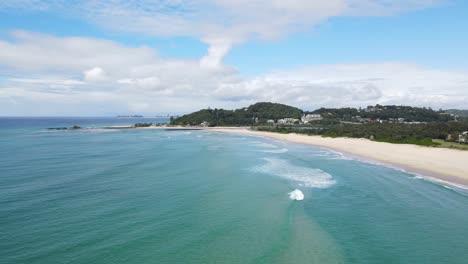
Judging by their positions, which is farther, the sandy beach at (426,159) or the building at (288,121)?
the building at (288,121)

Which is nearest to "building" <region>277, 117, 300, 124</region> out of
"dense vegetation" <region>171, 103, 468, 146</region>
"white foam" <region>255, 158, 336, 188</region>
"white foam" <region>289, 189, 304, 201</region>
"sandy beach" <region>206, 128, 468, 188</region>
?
"dense vegetation" <region>171, 103, 468, 146</region>

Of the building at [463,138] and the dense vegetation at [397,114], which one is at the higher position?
the dense vegetation at [397,114]

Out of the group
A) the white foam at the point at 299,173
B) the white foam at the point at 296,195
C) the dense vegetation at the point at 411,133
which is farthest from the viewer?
the dense vegetation at the point at 411,133

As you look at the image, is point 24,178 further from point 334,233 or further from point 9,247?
point 334,233

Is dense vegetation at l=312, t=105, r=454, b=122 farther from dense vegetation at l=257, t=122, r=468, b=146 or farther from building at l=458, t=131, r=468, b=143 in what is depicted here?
building at l=458, t=131, r=468, b=143

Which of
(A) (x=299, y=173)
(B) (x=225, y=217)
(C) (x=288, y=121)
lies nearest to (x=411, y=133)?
(A) (x=299, y=173)

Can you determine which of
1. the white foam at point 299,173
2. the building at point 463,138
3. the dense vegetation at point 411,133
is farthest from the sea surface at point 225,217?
the dense vegetation at point 411,133

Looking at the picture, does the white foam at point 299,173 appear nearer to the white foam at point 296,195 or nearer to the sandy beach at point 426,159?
the white foam at point 296,195
